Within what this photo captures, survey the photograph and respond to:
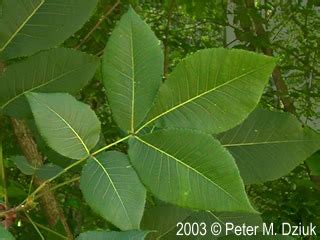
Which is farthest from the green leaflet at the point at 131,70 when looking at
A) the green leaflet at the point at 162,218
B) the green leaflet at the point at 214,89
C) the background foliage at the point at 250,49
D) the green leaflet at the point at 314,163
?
the background foliage at the point at 250,49

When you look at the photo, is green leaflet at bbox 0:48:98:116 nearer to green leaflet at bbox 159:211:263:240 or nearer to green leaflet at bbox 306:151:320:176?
green leaflet at bbox 159:211:263:240

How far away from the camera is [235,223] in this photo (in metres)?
0.58

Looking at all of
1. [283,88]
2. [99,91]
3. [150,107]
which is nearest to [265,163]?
[150,107]

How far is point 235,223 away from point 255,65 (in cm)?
20

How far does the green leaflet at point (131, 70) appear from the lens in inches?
18.3

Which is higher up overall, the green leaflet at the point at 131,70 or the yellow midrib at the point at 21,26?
the yellow midrib at the point at 21,26

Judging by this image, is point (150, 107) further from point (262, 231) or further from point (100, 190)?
point (262, 231)

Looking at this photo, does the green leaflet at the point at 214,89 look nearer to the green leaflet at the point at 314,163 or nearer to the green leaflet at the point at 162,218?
the green leaflet at the point at 162,218

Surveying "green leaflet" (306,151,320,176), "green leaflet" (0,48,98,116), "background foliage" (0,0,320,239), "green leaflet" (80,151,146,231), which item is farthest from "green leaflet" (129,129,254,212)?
"background foliage" (0,0,320,239)

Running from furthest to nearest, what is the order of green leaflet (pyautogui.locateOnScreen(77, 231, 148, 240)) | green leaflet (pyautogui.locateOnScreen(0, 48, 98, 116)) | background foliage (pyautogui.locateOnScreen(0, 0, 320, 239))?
background foliage (pyautogui.locateOnScreen(0, 0, 320, 239))
green leaflet (pyautogui.locateOnScreen(0, 48, 98, 116))
green leaflet (pyautogui.locateOnScreen(77, 231, 148, 240))

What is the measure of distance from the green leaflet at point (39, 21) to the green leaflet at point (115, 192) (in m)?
0.13

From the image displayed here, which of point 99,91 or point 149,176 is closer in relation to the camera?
point 149,176

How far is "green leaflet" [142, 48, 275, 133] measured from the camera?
448mm

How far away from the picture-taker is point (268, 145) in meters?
0.53
